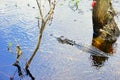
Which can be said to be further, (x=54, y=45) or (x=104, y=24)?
(x=104, y=24)

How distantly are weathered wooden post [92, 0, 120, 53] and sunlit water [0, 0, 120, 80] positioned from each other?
41cm

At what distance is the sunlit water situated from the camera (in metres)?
12.1

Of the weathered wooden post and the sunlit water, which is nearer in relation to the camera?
the sunlit water

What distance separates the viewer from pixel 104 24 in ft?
56.2

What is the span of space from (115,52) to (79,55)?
74.9 inches

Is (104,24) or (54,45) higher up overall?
(54,45)

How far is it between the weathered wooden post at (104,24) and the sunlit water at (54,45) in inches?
16.2

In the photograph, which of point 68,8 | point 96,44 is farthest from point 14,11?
point 96,44

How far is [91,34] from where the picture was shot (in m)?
17.1

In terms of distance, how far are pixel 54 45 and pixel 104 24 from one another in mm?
3634

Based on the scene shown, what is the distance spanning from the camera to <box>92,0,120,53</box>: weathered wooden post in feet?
54.9

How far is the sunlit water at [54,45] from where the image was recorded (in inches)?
478

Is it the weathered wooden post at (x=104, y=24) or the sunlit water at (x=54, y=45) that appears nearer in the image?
the sunlit water at (x=54, y=45)

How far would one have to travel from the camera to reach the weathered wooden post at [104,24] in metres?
16.7
